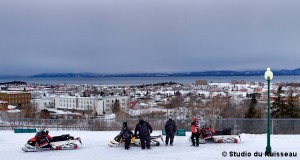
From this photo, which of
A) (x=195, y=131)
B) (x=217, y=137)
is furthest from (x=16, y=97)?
Result: (x=195, y=131)

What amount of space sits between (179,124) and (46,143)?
11699 millimetres

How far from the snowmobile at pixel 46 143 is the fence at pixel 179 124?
28.3 ft

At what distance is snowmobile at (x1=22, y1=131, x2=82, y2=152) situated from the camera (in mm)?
14844

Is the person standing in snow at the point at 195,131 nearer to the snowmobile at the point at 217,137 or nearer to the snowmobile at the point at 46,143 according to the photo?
the snowmobile at the point at 217,137

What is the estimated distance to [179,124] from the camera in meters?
24.2

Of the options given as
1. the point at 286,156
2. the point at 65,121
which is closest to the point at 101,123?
the point at 65,121

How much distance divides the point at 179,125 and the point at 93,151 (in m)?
10.7

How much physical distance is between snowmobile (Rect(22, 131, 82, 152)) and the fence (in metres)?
8.63

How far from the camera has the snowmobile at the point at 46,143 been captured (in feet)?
48.7

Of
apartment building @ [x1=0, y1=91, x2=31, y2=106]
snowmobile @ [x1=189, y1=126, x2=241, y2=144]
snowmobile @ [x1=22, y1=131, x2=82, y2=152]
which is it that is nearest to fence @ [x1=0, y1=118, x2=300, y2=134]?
snowmobile @ [x1=189, y1=126, x2=241, y2=144]

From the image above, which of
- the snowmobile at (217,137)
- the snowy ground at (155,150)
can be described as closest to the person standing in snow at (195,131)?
the snowy ground at (155,150)

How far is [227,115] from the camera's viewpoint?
45.1m

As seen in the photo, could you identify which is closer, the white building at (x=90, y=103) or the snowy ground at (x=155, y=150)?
the snowy ground at (x=155, y=150)

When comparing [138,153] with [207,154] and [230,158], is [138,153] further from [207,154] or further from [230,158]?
[230,158]
